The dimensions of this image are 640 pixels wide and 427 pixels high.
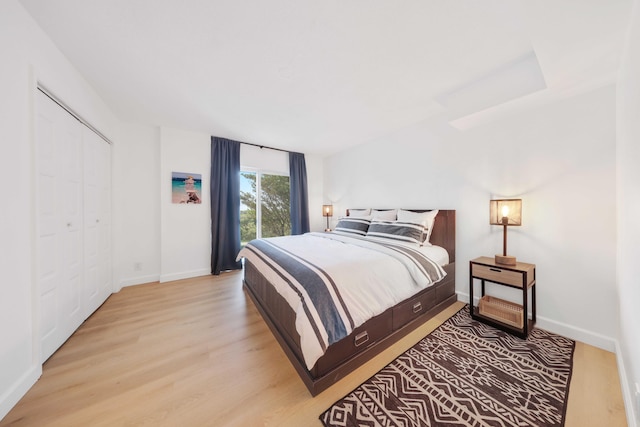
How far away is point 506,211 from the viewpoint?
6.89 ft

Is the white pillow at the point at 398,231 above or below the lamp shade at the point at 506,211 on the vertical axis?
below

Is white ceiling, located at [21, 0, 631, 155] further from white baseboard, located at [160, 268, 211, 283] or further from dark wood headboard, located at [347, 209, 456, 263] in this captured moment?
white baseboard, located at [160, 268, 211, 283]

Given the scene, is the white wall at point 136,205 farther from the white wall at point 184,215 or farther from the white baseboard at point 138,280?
the white wall at point 184,215

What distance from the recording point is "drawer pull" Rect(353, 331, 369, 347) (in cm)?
159

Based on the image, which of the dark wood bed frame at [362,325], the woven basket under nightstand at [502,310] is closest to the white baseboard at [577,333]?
the woven basket under nightstand at [502,310]

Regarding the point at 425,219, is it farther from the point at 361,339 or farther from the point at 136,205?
the point at 136,205

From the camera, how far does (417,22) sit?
143 centimetres

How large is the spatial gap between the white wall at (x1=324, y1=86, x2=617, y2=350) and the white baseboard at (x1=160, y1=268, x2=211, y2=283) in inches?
153

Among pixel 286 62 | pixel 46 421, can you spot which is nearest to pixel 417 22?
pixel 286 62

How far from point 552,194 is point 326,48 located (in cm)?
248

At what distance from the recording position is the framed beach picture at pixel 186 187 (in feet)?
11.5

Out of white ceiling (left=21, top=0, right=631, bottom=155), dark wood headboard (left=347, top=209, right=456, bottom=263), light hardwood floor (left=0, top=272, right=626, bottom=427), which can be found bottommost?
light hardwood floor (left=0, top=272, right=626, bottom=427)

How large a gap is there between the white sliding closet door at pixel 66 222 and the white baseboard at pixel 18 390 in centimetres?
21

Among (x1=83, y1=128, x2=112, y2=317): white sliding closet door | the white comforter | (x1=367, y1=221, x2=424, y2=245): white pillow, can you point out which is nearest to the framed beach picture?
(x1=83, y1=128, x2=112, y2=317): white sliding closet door
